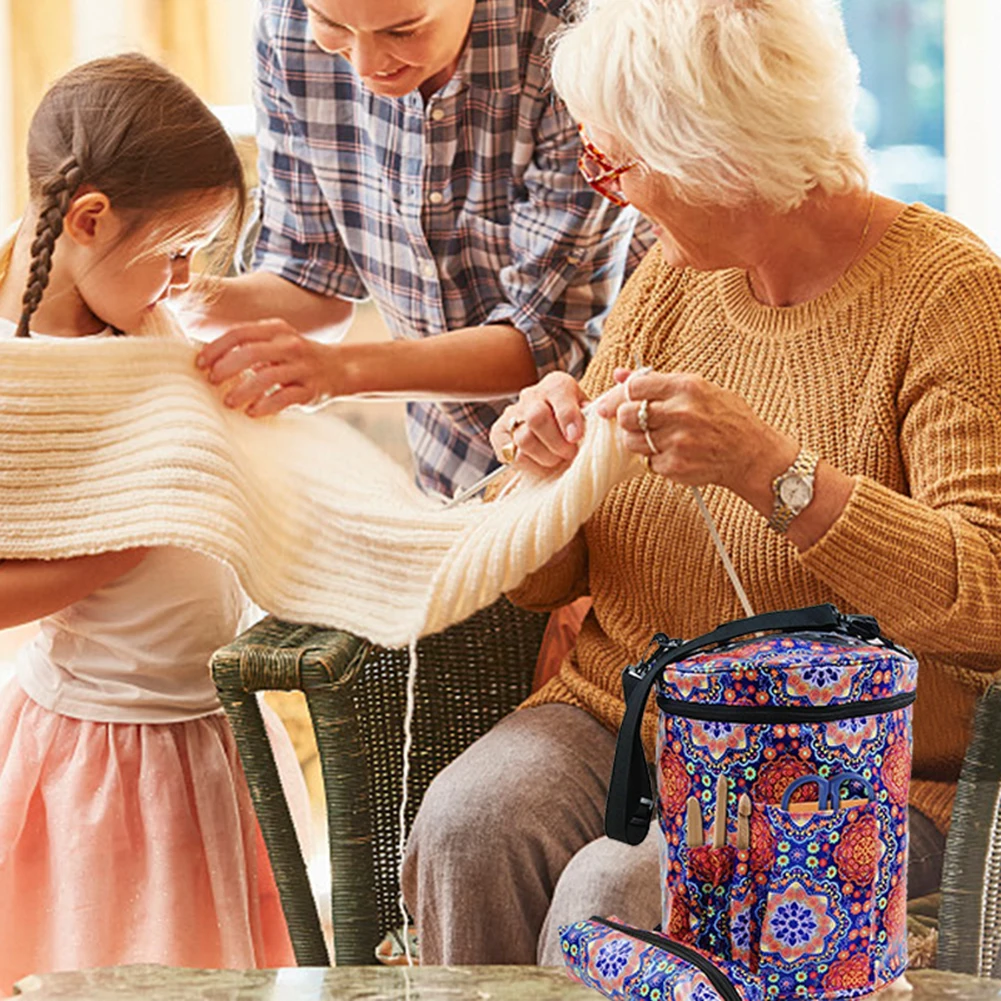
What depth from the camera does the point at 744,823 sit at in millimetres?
1323

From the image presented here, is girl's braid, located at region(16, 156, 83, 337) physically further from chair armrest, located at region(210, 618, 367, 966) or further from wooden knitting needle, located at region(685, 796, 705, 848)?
wooden knitting needle, located at region(685, 796, 705, 848)

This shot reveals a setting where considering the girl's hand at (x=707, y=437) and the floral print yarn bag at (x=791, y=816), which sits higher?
the girl's hand at (x=707, y=437)

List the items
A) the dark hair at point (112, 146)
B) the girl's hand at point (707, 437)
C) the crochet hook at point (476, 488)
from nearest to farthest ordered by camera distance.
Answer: the girl's hand at point (707, 437), the dark hair at point (112, 146), the crochet hook at point (476, 488)

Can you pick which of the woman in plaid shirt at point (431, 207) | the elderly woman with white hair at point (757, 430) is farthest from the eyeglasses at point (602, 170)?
the woman in plaid shirt at point (431, 207)

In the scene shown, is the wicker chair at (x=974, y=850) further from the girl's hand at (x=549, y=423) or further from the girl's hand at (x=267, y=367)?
the girl's hand at (x=267, y=367)

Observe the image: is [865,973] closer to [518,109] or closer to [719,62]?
[719,62]

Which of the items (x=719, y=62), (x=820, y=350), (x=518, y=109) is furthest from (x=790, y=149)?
(x=518, y=109)

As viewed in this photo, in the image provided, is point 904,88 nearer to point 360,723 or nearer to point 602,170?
point 602,170

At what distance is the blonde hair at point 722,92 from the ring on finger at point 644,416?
263mm

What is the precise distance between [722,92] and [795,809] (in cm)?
77

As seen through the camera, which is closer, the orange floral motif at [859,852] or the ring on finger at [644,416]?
the orange floral motif at [859,852]

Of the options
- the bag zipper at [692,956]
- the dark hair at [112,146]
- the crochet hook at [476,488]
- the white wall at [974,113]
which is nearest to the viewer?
the bag zipper at [692,956]

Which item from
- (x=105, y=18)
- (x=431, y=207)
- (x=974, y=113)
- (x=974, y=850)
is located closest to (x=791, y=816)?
(x=974, y=850)

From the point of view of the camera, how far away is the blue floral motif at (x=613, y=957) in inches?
51.0
